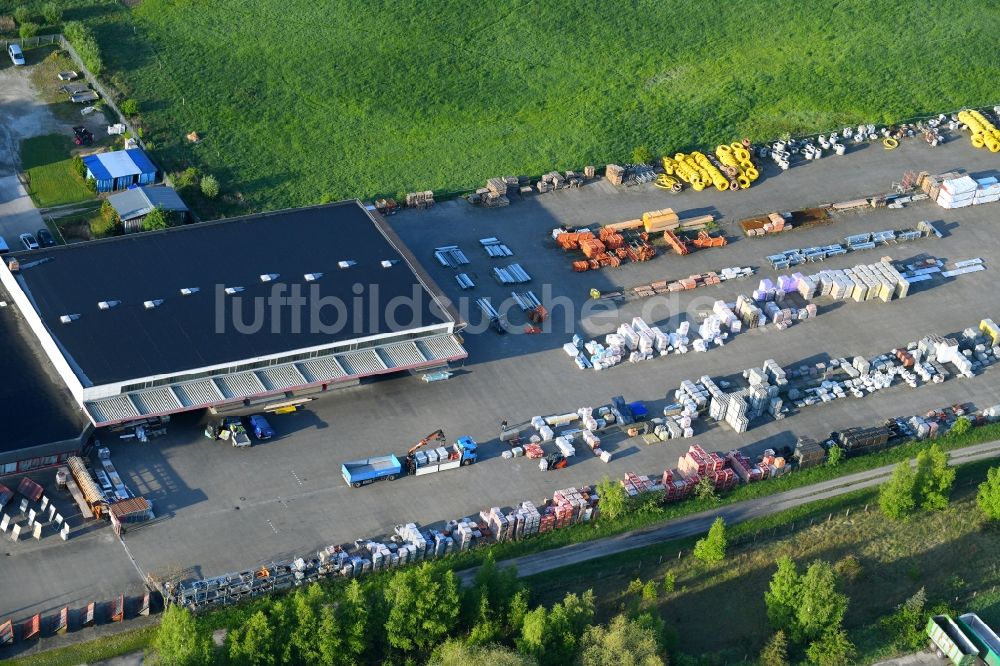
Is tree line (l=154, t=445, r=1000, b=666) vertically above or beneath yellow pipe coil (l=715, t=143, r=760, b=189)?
beneath

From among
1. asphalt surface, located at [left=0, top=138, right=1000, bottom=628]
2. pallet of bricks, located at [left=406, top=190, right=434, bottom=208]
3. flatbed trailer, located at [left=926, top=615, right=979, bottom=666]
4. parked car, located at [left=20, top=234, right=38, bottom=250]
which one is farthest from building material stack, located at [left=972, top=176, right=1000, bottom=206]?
parked car, located at [left=20, top=234, right=38, bottom=250]

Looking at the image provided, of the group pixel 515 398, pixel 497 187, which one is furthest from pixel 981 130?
pixel 515 398

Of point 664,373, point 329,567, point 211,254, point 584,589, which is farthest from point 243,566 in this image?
point 664,373

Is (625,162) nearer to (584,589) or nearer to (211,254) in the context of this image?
(211,254)

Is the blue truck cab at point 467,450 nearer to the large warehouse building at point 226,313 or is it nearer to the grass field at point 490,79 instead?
the large warehouse building at point 226,313

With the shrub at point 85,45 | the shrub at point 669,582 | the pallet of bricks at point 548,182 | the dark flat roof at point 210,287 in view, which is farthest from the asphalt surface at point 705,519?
the shrub at point 85,45

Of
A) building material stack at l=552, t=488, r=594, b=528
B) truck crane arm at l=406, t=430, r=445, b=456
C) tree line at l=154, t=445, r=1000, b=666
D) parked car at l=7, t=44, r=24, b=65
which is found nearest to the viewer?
tree line at l=154, t=445, r=1000, b=666

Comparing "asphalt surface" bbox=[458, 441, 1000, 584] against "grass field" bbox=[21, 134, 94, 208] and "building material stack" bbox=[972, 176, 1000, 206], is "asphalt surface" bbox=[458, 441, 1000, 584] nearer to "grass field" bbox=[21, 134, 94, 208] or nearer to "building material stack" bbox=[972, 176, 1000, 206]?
"building material stack" bbox=[972, 176, 1000, 206]
